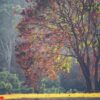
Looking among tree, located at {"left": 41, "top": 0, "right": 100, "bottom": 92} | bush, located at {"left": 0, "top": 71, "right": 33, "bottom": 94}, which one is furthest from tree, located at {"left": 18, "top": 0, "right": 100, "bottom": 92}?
bush, located at {"left": 0, "top": 71, "right": 33, "bottom": 94}

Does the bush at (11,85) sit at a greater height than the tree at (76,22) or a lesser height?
lesser

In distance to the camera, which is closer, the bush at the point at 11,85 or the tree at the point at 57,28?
the tree at the point at 57,28

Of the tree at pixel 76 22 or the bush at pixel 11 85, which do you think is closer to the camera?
the tree at pixel 76 22

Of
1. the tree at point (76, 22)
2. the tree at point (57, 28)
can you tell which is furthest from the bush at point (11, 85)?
the tree at point (76, 22)

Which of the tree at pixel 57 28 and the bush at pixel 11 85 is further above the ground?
the tree at pixel 57 28

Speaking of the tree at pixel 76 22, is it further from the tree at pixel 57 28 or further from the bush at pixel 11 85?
the bush at pixel 11 85

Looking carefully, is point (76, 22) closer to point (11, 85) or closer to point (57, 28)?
point (57, 28)

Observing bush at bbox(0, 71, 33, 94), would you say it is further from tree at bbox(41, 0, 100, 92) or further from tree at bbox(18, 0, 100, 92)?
tree at bbox(41, 0, 100, 92)

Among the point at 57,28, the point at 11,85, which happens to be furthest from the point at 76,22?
the point at 11,85

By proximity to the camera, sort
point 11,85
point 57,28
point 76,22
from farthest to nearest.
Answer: point 11,85, point 76,22, point 57,28

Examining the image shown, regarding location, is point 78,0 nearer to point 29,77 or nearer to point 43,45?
point 43,45

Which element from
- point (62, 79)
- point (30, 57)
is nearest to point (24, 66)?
point (30, 57)

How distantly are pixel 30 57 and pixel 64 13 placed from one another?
3.23 metres

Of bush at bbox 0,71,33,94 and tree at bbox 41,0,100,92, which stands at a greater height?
tree at bbox 41,0,100,92
